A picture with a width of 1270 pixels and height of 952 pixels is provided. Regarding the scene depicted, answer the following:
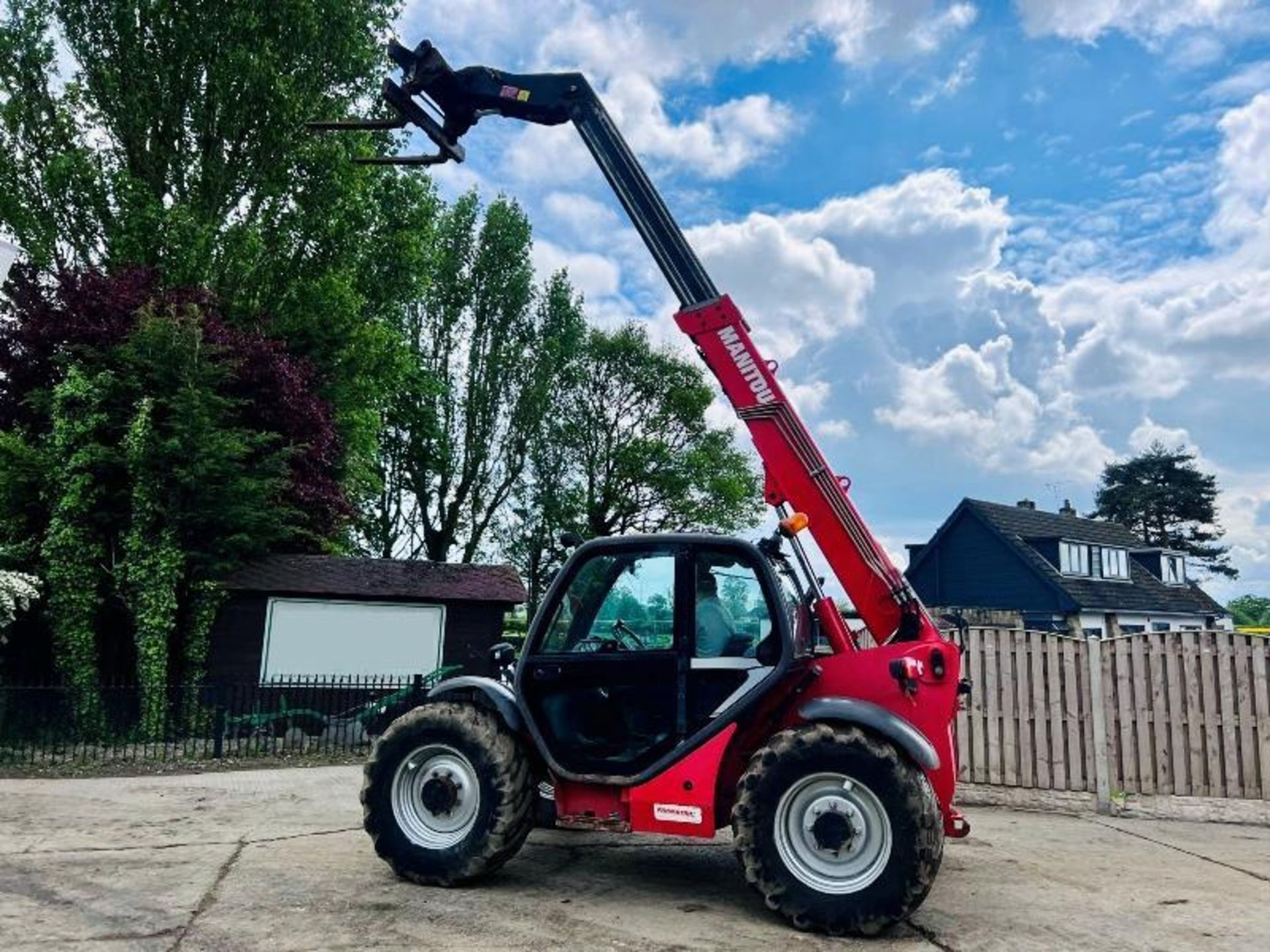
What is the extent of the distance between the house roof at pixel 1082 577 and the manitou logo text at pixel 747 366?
94.5 ft

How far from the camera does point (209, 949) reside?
3.89 m

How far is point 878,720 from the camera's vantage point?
4.54 meters

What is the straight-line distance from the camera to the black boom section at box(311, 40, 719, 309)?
595cm

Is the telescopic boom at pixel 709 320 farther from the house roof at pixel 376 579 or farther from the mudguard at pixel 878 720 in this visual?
the house roof at pixel 376 579

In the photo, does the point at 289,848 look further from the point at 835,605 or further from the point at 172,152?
the point at 172,152

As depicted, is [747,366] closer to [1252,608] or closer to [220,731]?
[220,731]

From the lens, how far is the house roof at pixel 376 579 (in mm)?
14836

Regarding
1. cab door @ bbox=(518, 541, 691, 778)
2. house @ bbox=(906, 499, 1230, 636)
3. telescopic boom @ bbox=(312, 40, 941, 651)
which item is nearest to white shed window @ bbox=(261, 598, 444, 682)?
telescopic boom @ bbox=(312, 40, 941, 651)

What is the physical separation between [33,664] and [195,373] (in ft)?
17.5

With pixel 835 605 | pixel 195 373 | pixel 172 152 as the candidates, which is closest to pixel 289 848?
pixel 835 605

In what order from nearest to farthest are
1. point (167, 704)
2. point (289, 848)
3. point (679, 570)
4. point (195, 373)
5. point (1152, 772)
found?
point (679, 570) → point (289, 848) → point (1152, 772) → point (167, 704) → point (195, 373)

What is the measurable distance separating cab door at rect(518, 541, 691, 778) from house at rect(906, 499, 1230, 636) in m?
26.7

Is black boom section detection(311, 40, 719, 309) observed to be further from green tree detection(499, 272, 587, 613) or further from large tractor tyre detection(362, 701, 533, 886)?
green tree detection(499, 272, 587, 613)

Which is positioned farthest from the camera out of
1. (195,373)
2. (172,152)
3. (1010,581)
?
(1010,581)
